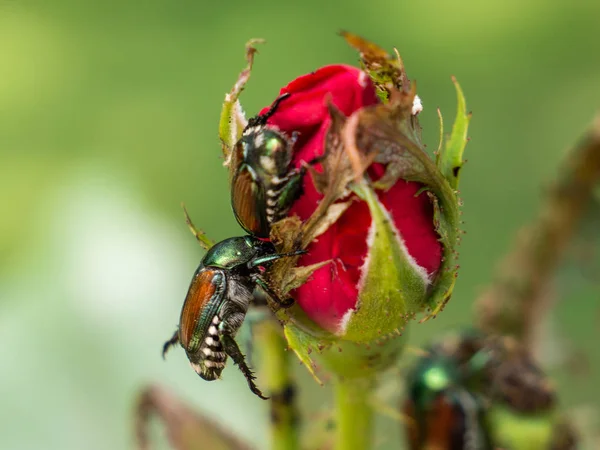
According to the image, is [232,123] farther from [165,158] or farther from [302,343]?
[165,158]

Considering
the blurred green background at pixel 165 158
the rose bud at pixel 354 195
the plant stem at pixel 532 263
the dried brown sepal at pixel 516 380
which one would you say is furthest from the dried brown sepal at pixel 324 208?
the plant stem at pixel 532 263

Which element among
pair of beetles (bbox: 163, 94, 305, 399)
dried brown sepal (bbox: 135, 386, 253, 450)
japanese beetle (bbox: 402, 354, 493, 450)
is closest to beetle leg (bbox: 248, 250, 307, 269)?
pair of beetles (bbox: 163, 94, 305, 399)

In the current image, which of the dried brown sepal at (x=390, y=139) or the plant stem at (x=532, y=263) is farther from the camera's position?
the plant stem at (x=532, y=263)

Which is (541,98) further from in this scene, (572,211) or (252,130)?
(252,130)

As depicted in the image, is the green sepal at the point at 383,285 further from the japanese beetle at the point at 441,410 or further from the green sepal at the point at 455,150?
the japanese beetle at the point at 441,410

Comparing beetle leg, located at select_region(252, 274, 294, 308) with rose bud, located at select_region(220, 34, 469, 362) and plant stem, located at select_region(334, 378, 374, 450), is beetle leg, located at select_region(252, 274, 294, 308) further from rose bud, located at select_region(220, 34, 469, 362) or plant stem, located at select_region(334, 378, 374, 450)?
plant stem, located at select_region(334, 378, 374, 450)
